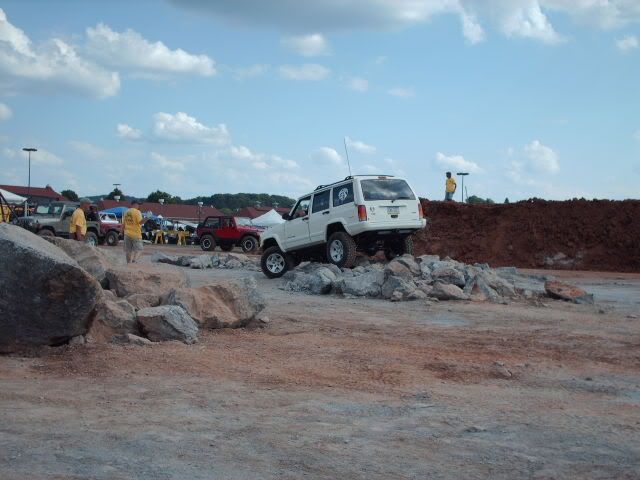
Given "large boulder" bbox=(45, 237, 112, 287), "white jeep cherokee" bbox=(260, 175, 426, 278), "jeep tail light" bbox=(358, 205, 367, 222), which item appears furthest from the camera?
"white jeep cherokee" bbox=(260, 175, 426, 278)

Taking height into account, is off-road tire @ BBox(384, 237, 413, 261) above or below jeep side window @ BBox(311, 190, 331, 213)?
below

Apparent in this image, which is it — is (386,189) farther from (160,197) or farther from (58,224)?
(160,197)

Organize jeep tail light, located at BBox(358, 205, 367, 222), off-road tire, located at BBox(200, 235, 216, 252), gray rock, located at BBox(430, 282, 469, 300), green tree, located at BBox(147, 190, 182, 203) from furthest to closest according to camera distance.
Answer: green tree, located at BBox(147, 190, 182, 203) < off-road tire, located at BBox(200, 235, 216, 252) < jeep tail light, located at BBox(358, 205, 367, 222) < gray rock, located at BBox(430, 282, 469, 300)

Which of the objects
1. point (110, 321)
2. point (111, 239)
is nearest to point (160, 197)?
point (111, 239)

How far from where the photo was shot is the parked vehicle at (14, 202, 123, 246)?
3259 centimetres

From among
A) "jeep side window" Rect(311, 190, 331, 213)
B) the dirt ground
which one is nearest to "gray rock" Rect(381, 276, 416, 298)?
the dirt ground

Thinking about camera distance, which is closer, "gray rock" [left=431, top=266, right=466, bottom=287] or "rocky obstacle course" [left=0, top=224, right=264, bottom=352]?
"rocky obstacle course" [left=0, top=224, right=264, bottom=352]

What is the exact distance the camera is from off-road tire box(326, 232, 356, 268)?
637 inches

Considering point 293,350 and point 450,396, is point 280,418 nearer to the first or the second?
point 450,396

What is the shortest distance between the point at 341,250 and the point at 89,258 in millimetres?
7489

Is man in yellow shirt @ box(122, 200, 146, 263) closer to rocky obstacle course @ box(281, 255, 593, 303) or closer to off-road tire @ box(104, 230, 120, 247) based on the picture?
rocky obstacle course @ box(281, 255, 593, 303)

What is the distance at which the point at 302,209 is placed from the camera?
17.9m

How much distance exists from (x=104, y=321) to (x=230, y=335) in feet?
5.32

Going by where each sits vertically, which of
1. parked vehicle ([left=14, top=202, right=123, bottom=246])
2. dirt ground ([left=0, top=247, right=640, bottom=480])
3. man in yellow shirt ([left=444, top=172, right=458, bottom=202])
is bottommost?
dirt ground ([left=0, top=247, right=640, bottom=480])
